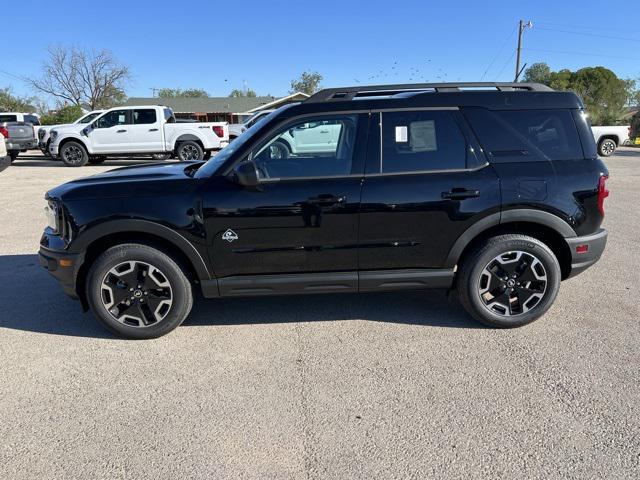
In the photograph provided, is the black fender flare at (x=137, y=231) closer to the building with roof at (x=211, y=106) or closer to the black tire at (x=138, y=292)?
the black tire at (x=138, y=292)

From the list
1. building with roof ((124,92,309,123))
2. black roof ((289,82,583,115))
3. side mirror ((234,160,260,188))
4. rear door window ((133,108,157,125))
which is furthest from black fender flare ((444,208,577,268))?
building with roof ((124,92,309,123))

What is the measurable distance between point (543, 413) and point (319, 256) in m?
1.79

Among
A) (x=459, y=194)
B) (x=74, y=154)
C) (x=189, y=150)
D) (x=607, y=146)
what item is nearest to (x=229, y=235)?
(x=459, y=194)

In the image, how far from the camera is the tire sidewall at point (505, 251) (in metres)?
3.57

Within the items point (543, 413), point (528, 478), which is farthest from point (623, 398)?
point (528, 478)

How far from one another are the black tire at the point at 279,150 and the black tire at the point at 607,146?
2029 centimetres

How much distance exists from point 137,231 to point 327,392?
1.83m

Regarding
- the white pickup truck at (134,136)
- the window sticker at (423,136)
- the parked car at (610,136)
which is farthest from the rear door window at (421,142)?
the parked car at (610,136)

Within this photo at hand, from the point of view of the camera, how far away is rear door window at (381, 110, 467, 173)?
3.49 meters

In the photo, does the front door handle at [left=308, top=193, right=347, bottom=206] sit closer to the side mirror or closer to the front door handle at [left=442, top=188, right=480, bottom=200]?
the side mirror

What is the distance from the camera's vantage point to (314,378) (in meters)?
3.05

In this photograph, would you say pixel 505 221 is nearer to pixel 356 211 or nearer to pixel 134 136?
pixel 356 211

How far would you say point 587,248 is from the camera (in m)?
3.65

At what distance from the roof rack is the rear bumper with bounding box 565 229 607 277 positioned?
1231 millimetres
